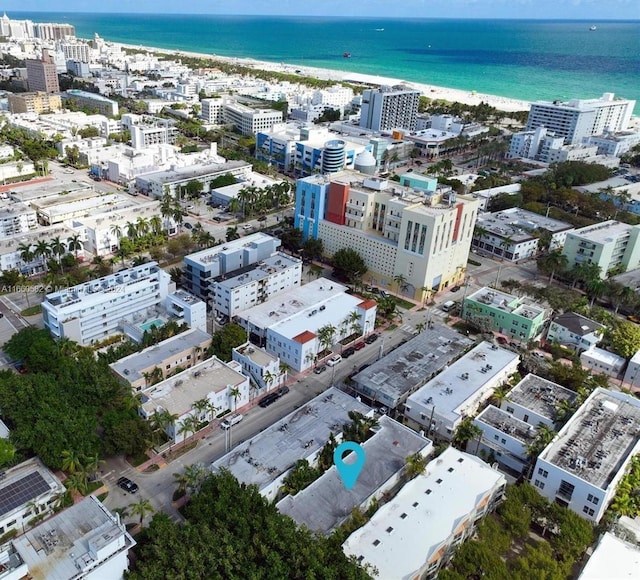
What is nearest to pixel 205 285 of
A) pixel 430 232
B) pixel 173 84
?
pixel 430 232

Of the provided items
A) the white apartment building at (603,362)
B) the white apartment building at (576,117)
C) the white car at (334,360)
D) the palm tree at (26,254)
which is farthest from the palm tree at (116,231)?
the white apartment building at (576,117)

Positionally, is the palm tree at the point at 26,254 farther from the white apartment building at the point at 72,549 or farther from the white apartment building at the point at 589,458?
the white apartment building at the point at 589,458

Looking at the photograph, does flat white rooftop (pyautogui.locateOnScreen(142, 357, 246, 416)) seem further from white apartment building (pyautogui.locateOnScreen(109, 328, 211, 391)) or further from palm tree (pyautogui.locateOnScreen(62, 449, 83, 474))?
palm tree (pyautogui.locateOnScreen(62, 449, 83, 474))

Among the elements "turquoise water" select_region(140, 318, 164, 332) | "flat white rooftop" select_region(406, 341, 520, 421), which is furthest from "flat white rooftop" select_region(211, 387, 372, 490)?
"turquoise water" select_region(140, 318, 164, 332)

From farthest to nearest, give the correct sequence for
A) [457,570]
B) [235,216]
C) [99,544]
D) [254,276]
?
[235,216] → [254,276] → [457,570] → [99,544]

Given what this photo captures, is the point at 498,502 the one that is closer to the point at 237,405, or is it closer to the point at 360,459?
the point at 360,459

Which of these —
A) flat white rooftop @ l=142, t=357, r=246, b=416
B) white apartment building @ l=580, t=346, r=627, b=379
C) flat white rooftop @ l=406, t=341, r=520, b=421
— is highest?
flat white rooftop @ l=406, t=341, r=520, b=421

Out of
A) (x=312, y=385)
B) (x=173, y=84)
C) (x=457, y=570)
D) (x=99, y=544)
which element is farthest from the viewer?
(x=173, y=84)

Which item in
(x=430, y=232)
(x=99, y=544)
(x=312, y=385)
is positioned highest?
(x=430, y=232)
